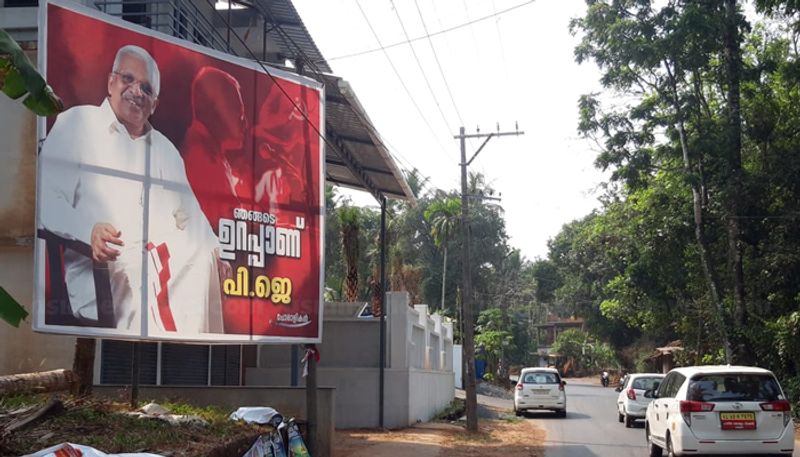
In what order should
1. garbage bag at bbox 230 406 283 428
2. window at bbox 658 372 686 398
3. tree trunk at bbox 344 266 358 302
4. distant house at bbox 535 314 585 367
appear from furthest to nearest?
distant house at bbox 535 314 585 367 < tree trunk at bbox 344 266 358 302 < window at bbox 658 372 686 398 < garbage bag at bbox 230 406 283 428

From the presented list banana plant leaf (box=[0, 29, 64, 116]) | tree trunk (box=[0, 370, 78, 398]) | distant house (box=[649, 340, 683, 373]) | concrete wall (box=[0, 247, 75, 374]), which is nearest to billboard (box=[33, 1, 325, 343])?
tree trunk (box=[0, 370, 78, 398])

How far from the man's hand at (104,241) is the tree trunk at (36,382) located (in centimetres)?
159

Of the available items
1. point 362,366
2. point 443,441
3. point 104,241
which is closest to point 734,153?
point 362,366

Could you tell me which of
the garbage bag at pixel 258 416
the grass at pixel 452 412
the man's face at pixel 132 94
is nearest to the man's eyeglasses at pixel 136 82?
the man's face at pixel 132 94

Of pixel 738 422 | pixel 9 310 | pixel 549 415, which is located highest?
pixel 9 310

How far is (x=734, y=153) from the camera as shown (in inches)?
1095

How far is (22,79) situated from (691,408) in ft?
33.9

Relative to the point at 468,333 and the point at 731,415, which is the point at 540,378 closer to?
the point at 468,333

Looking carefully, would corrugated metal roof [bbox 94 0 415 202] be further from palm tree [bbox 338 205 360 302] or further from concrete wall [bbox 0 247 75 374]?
concrete wall [bbox 0 247 75 374]

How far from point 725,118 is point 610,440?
42.5 ft

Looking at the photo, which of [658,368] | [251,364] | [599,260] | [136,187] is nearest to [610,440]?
[251,364]

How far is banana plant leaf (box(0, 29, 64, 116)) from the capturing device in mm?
5535

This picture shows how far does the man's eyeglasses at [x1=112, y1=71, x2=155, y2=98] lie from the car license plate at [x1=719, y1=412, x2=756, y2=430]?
30.7 ft

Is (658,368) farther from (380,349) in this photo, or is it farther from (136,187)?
(136,187)
